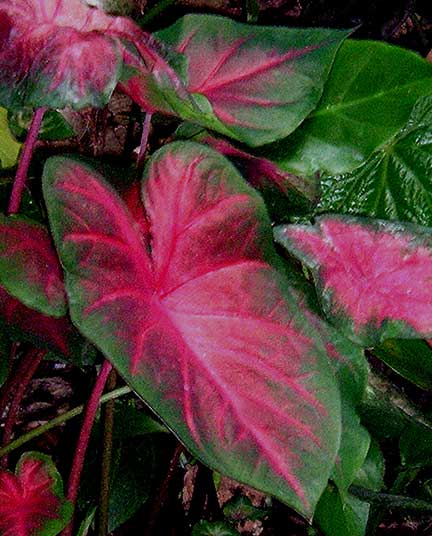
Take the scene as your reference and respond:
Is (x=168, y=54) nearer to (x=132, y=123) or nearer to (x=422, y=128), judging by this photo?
(x=422, y=128)

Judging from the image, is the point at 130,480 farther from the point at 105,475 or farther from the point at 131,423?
the point at 105,475

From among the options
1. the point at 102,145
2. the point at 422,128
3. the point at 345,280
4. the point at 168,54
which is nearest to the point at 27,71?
the point at 168,54

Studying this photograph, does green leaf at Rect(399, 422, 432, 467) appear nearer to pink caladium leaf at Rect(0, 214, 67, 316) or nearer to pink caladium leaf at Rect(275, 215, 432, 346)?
pink caladium leaf at Rect(275, 215, 432, 346)

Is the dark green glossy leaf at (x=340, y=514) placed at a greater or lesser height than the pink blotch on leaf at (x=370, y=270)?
lesser

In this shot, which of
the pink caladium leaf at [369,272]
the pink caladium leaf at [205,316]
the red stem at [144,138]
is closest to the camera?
the pink caladium leaf at [205,316]

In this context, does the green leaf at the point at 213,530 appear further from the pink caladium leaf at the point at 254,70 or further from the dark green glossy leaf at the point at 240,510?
the pink caladium leaf at the point at 254,70

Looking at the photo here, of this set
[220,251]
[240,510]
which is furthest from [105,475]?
[220,251]

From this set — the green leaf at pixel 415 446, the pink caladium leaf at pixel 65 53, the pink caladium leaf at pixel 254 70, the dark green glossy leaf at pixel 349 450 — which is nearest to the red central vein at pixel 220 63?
the pink caladium leaf at pixel 254 70
